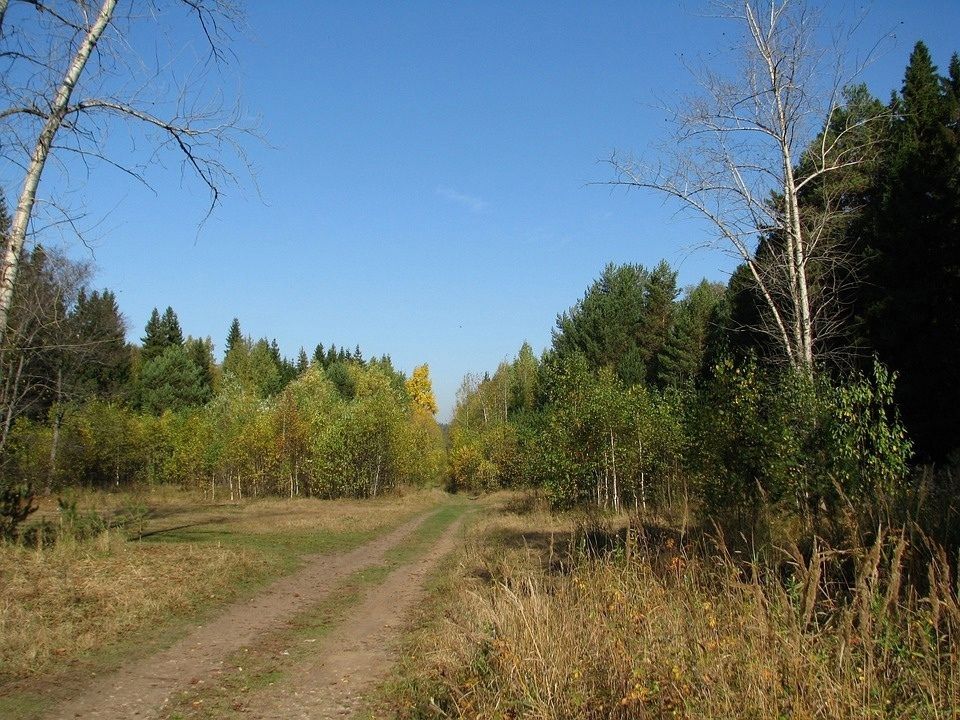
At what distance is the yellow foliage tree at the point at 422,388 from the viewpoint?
104m

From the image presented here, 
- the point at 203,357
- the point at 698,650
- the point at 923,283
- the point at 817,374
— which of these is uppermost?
the point at 203,357

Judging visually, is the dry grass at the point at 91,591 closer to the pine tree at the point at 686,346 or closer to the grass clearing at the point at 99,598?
the grass clearing at the point at 99,598

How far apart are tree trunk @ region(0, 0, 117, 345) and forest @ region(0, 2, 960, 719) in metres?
0.17

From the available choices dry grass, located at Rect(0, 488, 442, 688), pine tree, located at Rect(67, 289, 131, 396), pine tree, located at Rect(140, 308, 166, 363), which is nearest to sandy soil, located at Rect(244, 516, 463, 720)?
dry grass, located at Rect(0, 488, 442, 688)

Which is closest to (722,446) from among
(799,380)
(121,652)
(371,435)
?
(799,380)

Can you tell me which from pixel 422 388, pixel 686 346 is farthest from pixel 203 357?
pixel 686 346

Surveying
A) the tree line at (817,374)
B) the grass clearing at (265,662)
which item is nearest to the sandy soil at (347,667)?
the grass clearing at (265,662)

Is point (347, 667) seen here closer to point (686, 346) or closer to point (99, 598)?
point (99, 598)

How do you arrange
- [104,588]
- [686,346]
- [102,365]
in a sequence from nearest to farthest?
1. [104,588]
2. [686,346]
3. [102,365]

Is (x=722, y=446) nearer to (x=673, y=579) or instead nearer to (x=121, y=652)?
(x=673, y=579)

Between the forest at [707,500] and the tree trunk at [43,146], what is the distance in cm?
17

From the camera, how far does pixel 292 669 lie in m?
6.94

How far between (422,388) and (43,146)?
98.3m

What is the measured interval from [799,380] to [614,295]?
127 feet
